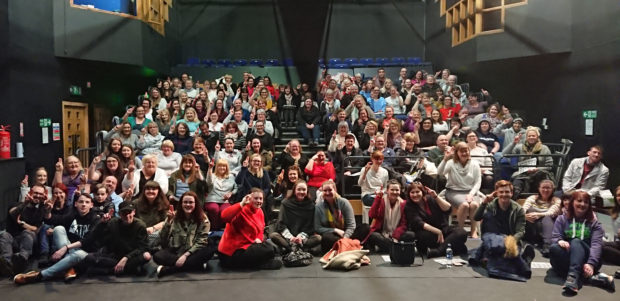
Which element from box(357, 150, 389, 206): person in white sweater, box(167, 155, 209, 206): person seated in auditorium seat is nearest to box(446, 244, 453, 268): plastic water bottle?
box(357, 150, 389, 206): person in white sweater

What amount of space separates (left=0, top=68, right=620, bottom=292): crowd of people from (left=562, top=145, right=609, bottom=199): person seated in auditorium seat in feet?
0.05

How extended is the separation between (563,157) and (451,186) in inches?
90.5

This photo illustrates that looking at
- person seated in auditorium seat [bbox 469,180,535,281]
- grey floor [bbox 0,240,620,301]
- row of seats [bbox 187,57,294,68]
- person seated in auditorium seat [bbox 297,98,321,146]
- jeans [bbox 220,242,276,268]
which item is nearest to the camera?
grey floor [bbox 0,240,620,301]

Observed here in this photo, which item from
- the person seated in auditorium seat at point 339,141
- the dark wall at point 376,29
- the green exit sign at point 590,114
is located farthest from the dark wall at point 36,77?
the green exit sign at point 590,114

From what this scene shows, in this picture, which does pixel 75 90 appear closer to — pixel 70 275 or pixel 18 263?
pixel 18 263

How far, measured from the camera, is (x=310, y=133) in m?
8.88

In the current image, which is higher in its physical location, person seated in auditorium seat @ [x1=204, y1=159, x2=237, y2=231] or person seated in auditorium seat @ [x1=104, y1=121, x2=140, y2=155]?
person seated in auditorium seat @ [x1=104, y1=121, x2=140, y2=155]

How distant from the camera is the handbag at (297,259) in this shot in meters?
4.98

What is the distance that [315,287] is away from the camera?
4.30m

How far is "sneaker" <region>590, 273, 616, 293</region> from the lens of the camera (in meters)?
4.18

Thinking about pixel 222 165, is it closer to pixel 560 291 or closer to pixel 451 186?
pixel 451 186

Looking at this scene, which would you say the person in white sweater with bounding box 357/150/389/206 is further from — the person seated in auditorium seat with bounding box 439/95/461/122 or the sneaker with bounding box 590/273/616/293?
the person seated in auditorium seat with bounding box 439/95/461/122

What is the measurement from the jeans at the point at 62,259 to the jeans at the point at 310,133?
4889 millimetres

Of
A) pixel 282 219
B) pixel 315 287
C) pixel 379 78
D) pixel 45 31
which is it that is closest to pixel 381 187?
pixel 282 219
